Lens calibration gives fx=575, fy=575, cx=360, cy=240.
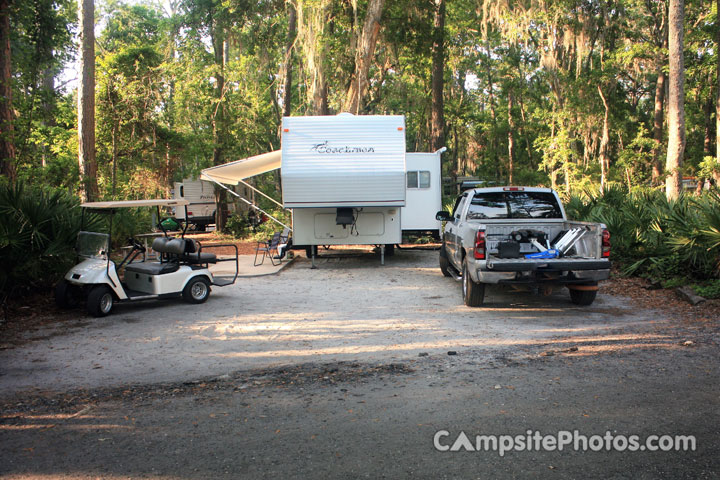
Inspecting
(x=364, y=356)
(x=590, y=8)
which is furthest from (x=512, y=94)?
(x=364, y=356)

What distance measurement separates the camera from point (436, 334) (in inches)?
282

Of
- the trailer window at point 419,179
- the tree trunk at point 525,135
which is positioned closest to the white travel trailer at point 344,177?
the trailer window at point 419,179

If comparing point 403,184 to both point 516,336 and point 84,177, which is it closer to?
point 516,336

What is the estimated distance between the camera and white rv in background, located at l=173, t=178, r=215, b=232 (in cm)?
2967

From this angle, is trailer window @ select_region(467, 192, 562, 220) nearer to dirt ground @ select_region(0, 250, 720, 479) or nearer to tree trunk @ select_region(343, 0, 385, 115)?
dirt ground @ select_region(0, 250, 720, 479)

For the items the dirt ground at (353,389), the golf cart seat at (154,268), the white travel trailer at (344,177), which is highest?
the white travel trailer at (344,177)

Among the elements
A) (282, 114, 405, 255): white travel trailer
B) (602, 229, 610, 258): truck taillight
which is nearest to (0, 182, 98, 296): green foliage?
(282, 114, 405, 255): white travel trailer

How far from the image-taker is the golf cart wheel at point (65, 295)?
350 inches

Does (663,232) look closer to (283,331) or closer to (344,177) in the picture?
(344,177)

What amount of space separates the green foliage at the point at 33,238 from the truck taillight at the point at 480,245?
6591 millimetres

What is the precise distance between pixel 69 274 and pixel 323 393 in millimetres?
5601

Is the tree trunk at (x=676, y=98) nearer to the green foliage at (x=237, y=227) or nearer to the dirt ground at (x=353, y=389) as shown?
the dirt ground at (x=353, y=389)

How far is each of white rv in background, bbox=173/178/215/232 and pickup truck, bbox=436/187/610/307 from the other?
2110 cm

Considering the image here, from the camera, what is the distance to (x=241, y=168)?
50.4ft
